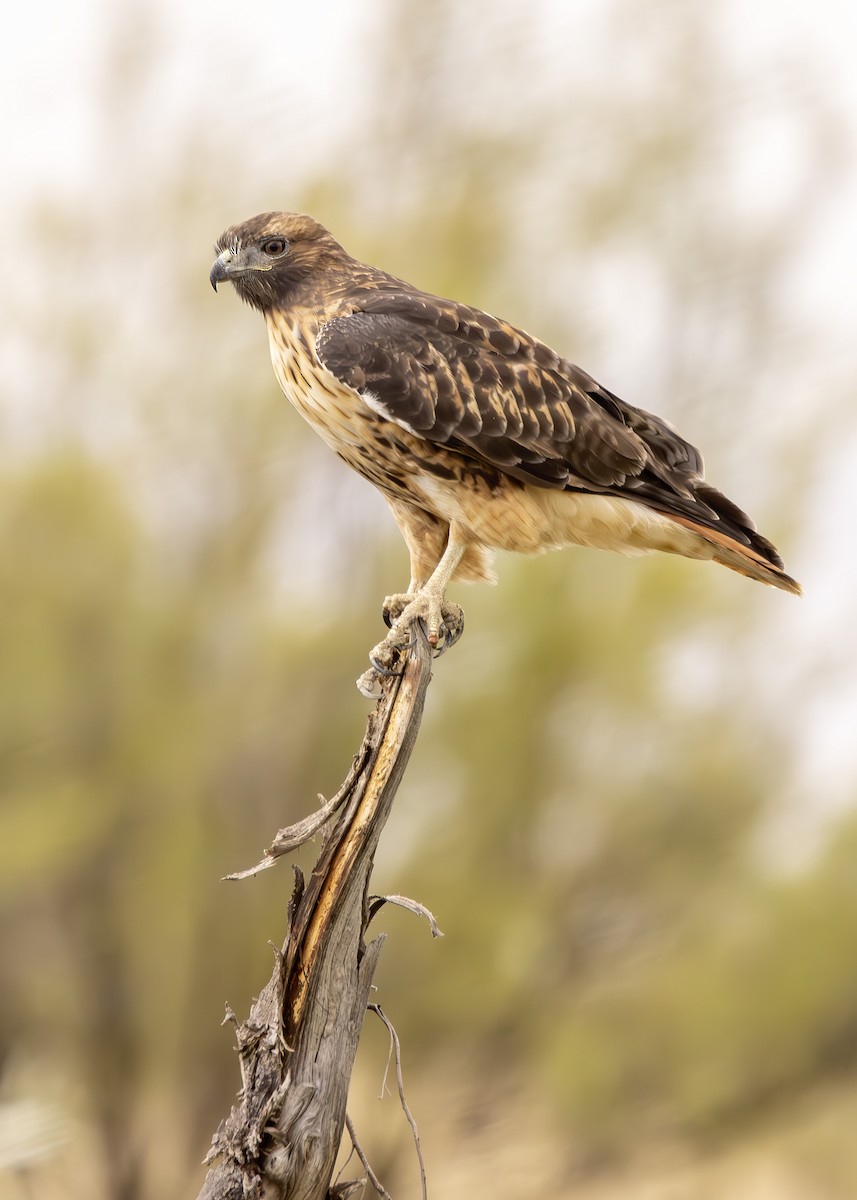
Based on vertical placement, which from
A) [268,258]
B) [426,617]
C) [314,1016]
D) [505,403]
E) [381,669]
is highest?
[268,258]

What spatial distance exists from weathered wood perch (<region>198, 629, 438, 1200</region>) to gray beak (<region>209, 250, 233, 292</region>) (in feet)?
4.91

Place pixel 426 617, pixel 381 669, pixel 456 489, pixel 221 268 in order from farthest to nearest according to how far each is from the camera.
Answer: pixel 221 268, pixel 456 489, pixel 426 617, pixel 381 669

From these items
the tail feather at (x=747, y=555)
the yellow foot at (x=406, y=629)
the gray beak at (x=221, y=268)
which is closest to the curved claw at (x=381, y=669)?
the yellow foot at (x=406, y=629)

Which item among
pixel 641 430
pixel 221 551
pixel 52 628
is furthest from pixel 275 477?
pixel 641 430

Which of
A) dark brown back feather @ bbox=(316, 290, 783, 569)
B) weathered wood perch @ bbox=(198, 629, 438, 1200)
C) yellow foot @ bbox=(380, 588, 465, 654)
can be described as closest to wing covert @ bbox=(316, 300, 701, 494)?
dark brown back feather @ bbox=(316, 290, 783, 569)

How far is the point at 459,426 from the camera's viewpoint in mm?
3209

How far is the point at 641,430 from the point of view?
3.72 m

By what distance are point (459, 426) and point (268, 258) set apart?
31.9 inches

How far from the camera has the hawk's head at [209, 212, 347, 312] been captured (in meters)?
3.53

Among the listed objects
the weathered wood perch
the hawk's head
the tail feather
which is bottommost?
the weathered wood perch

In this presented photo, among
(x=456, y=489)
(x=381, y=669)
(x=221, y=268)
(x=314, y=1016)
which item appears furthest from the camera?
(x=221, y=268)

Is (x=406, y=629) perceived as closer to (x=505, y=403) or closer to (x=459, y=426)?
(x=459, y=426)

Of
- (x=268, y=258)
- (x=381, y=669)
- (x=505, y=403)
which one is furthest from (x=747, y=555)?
(x=268, y=258)

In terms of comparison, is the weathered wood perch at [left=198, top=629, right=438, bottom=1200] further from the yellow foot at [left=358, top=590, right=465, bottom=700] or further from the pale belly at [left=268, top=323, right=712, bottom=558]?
the pale belly at [left=268, top=323, right=712, bottom=558]
